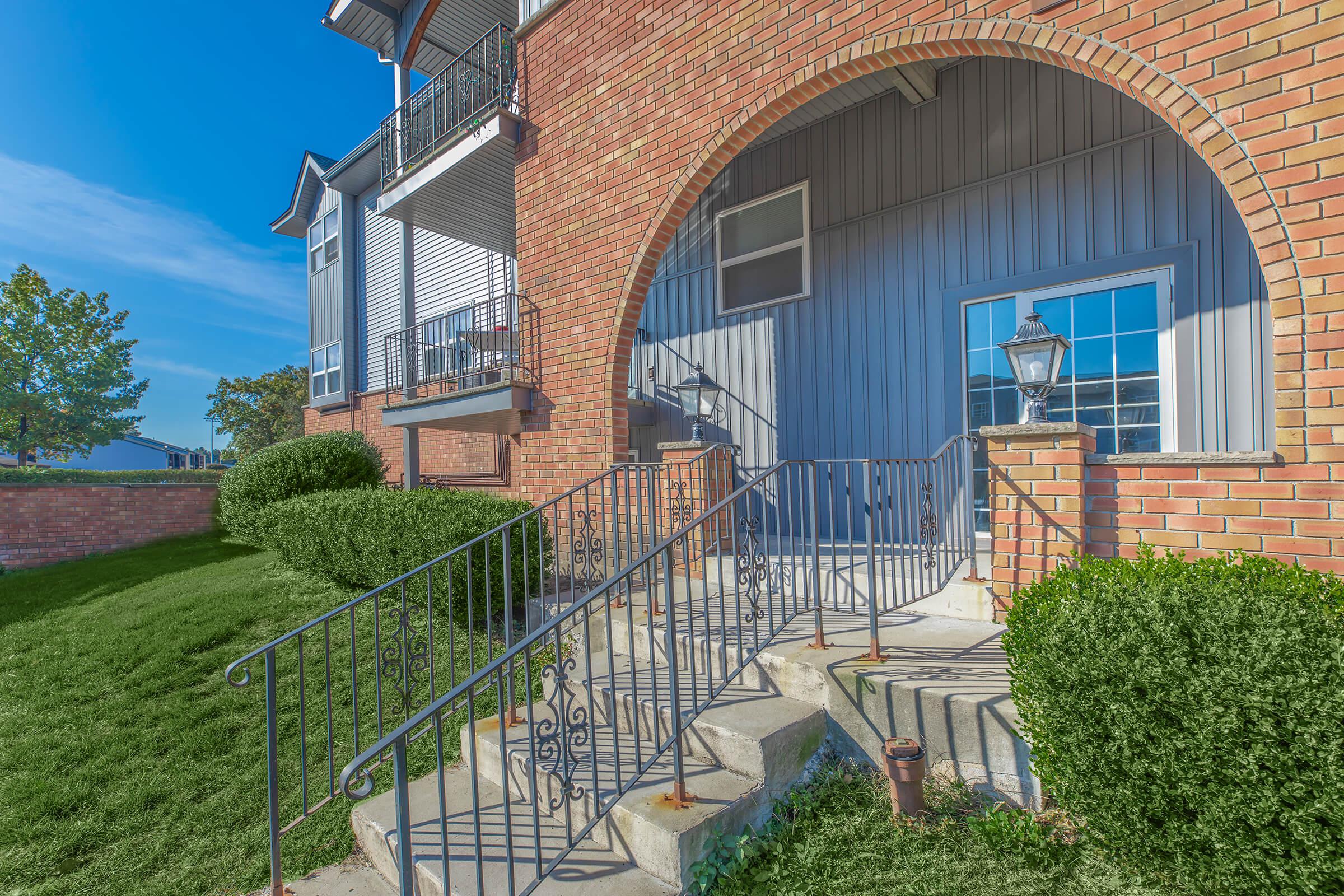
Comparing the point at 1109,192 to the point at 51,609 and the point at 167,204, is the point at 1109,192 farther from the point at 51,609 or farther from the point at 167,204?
the point at 167,204

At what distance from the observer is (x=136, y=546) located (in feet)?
38.9

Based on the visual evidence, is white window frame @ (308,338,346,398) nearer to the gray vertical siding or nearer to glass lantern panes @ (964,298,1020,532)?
the gray vertical siding

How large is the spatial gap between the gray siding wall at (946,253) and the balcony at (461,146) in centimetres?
227

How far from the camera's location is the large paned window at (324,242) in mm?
15297

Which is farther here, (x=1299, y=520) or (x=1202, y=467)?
(x=1202, y=467)

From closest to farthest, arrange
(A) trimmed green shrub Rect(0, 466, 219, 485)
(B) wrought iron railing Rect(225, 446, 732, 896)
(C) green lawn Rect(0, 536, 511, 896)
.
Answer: (C) green lawn Rect(0, 536, 511, 896), (B) wrought iron railing Rect(225, 446, 732, 896), (A) trimmed green shrub Rect(0, 466, 219, 485)

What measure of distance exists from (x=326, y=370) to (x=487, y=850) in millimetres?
15367

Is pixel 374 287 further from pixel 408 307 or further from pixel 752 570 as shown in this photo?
pixel 752 570

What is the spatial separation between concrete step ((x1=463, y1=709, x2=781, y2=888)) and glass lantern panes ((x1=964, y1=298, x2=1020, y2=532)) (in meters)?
3.65

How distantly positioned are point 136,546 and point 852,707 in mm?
13827

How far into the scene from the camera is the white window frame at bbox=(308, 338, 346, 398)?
48.1 ft

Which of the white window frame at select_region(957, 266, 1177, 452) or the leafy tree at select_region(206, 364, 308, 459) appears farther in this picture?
the leafy tree at select_region(206, 364, 308, 459)

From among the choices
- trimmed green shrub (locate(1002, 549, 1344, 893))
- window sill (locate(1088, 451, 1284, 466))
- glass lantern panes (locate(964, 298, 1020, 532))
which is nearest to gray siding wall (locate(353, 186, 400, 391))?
glass lantern panes (locate(964, 298, 1020, 532))

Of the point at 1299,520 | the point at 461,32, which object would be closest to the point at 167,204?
the point at 461,32
